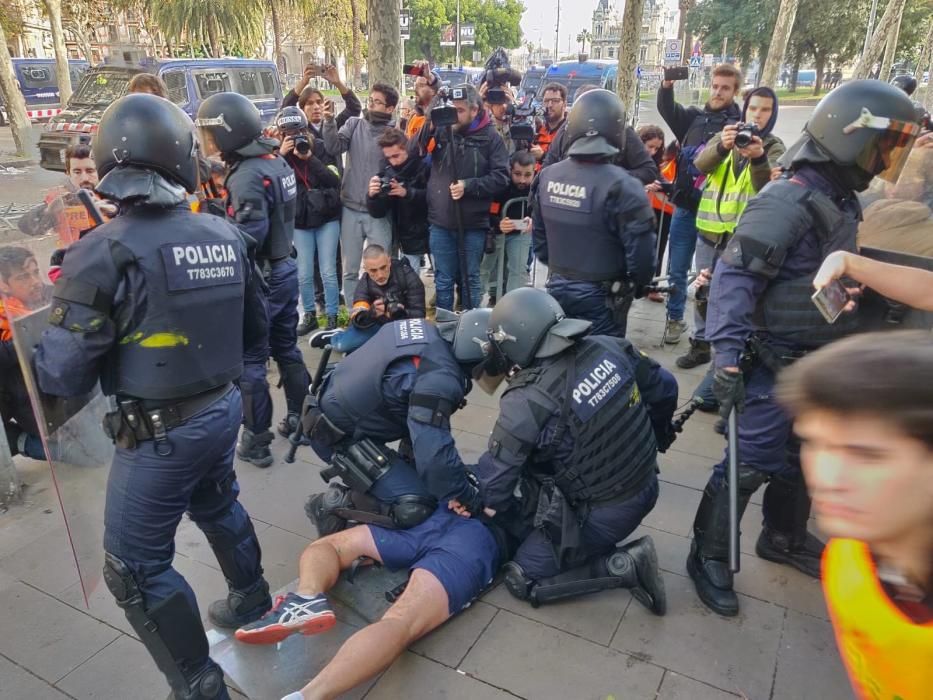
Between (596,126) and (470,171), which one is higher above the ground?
(596,126)

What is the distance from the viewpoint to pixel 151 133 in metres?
2.29

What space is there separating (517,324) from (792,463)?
1365 mm

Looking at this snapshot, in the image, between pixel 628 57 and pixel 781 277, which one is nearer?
pixel 781 277

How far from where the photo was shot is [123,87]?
1341 cm

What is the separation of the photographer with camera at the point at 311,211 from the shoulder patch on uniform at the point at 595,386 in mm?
3333

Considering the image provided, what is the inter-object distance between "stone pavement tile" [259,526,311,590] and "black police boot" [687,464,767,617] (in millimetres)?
1845

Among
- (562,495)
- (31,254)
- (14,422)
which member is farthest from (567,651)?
(14,422)

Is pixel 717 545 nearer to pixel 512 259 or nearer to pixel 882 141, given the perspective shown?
pixel 882 141

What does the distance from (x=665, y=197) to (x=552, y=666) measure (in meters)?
4.83

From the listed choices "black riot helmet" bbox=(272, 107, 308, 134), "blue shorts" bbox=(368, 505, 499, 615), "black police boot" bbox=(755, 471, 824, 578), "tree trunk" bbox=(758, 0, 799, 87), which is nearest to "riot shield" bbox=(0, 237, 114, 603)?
"blue shorts" bbox=(368, 505, 499, 615)

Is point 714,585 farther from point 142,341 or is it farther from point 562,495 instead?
point 142,341

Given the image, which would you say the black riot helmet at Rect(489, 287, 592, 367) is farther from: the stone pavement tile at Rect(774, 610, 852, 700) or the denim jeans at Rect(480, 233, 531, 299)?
the denim jeans at Rect(480, 233, 531, 299)

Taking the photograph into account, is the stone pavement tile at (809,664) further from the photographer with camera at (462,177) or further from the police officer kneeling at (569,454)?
the photographer with camera at (462,177)

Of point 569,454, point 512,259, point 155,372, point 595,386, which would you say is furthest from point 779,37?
point 155,372
